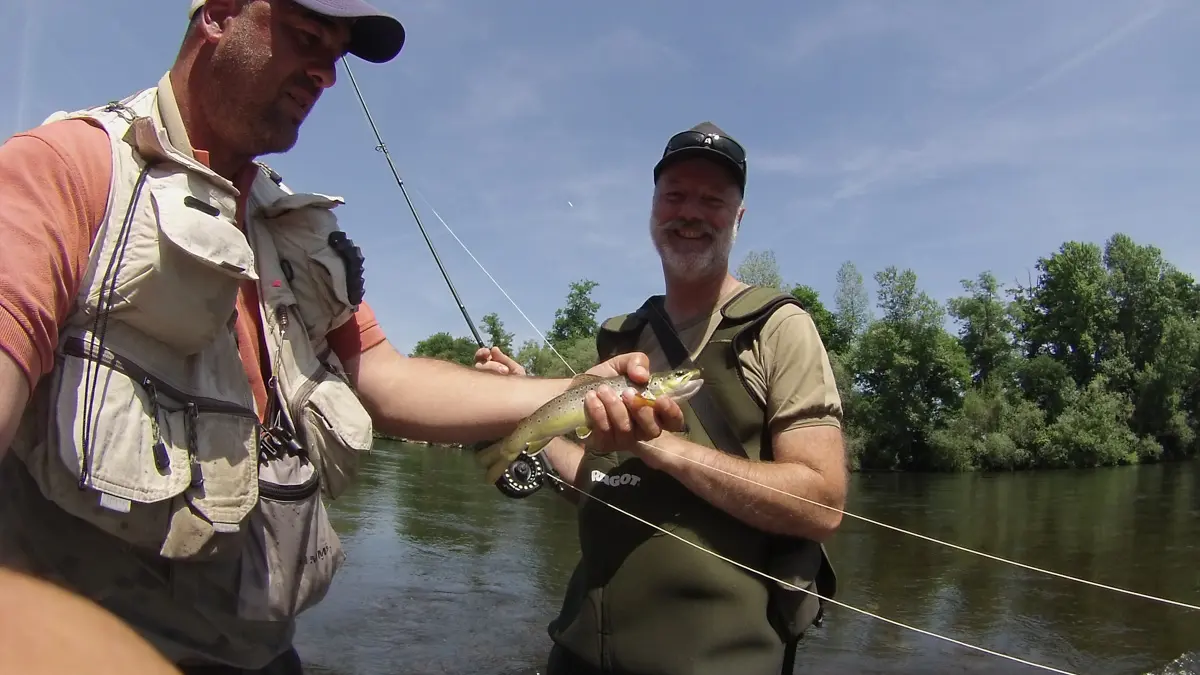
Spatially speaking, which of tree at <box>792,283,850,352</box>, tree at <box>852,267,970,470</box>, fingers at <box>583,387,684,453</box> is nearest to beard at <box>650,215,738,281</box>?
fingers at <box>583,387,684,453</box>

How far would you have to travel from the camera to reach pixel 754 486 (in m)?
3.09

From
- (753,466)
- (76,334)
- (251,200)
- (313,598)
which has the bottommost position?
(313,598)

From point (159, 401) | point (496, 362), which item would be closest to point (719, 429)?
point (496, 362)

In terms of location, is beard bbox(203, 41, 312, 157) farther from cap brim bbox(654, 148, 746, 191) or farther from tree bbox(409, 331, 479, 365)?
tree bbox(409, 331, 479, 365)

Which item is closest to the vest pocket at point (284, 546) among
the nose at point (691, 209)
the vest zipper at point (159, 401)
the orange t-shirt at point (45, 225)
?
the vest zipper at point (159, 401)

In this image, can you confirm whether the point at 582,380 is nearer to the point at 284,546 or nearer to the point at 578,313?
the point at 284,546

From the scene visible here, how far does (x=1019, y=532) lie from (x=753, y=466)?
19.5 m

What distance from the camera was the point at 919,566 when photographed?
15.5 m

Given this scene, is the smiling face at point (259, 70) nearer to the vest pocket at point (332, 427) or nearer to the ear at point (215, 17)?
the ear at point (215, 17)

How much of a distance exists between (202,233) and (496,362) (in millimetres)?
1712

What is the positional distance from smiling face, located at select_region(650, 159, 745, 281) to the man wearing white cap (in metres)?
1.73

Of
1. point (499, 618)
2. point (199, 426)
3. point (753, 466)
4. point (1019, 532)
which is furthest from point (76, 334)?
point (1019, 532)

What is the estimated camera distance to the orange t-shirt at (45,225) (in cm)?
154

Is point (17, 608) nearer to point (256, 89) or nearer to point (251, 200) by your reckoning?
point (256, 89)
